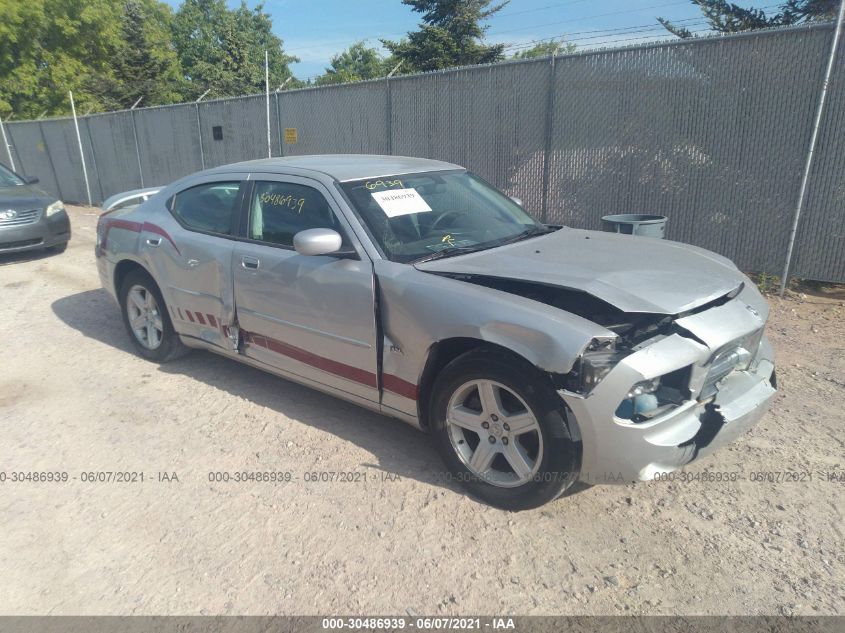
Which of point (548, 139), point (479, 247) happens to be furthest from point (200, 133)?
point (479, 247)

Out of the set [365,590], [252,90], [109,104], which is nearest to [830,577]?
[365,590]

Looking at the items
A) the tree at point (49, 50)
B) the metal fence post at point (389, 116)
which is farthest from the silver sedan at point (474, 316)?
the tree at point (49, 50)

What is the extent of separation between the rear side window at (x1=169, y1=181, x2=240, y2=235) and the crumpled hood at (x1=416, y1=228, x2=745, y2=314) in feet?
5.71

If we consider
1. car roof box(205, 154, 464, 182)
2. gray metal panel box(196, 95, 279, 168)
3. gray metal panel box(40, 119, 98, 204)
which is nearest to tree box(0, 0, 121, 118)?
gray metal panel box(40, 119, 98, 204)

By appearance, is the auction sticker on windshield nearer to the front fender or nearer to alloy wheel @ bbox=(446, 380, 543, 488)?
the front fender

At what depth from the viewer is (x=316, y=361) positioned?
384 cm

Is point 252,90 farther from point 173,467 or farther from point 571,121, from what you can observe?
point 173,467

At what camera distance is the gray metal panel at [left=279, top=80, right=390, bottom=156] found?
10375mm

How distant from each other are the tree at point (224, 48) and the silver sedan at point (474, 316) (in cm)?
3374

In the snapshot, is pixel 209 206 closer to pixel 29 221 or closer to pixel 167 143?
pixel 29 221

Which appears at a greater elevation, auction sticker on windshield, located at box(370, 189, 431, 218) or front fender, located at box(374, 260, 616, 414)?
auction sticker on windshield, located at box(370, 189, 431, 218)

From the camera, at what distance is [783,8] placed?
13992 millimetres

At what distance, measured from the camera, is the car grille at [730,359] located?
2.92 meters

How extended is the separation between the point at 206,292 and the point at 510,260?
2.28 metres
